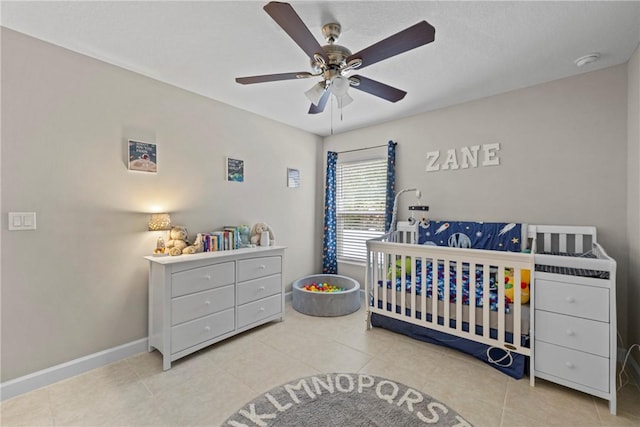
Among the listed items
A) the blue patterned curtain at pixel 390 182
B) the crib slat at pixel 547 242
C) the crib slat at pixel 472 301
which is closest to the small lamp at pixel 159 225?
the blue patterned curtain at pixel 390 182

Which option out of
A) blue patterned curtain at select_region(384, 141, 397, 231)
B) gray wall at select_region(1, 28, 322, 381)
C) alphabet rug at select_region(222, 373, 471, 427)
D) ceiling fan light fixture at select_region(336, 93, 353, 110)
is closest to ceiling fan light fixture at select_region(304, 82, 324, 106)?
ceiling fan light fixture at select_region(336, 93, 353, 110)

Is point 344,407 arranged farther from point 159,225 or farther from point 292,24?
point 292,24

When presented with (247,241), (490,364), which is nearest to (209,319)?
(247,241)

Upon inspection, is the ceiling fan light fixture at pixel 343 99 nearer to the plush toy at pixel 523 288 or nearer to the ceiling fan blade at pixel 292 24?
the ceiling fan blade at pixel 292 24

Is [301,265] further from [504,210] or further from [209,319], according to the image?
[504,210]

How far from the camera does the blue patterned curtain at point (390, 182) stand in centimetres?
340

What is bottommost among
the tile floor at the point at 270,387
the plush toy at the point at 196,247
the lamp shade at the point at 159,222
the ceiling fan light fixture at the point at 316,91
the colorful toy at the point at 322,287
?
the tile floor at the point at 270,387

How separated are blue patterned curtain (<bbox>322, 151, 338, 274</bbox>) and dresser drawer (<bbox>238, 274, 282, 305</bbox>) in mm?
1180

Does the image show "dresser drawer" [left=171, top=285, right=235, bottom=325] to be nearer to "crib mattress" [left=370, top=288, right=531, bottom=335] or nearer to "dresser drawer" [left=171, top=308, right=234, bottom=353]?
"dresser drawer" [left=171, top=308, right=234, bottom=353]

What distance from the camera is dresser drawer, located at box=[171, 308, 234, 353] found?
2.11 metres

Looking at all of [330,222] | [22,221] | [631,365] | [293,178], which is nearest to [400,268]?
[330,222]

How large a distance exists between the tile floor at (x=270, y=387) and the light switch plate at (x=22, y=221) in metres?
1.08

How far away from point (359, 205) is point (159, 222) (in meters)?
2.46

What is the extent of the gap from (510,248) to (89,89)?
12.3 feet
